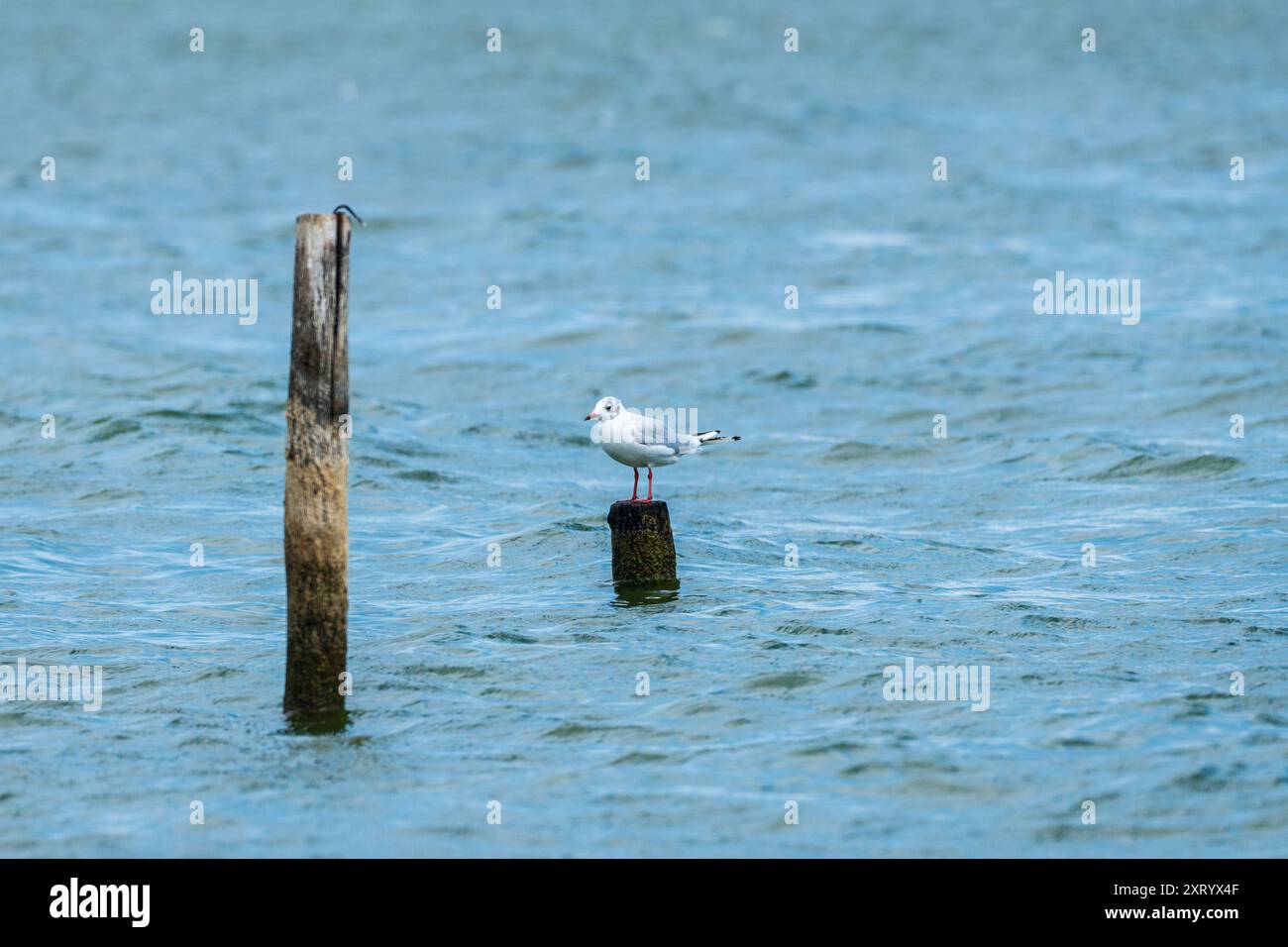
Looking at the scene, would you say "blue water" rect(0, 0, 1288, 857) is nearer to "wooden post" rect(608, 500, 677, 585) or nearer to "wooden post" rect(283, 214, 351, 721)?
"wooden post" rect(608, 500, 677, 585)

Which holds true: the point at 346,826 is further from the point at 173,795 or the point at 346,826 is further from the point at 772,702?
the point at 772,702

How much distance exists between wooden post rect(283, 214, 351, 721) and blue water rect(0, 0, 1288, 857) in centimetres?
53

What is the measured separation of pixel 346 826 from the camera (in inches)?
437

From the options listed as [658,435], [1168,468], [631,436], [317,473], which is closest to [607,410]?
[631,436]

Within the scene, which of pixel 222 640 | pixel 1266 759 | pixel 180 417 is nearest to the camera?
pixel 1266 759

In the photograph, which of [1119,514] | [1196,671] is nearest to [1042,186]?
[1119,514]

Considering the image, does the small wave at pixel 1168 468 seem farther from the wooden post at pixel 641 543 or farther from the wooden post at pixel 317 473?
the wooden post at pixel 317 473

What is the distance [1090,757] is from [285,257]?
27.2m

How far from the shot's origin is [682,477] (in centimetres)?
2150

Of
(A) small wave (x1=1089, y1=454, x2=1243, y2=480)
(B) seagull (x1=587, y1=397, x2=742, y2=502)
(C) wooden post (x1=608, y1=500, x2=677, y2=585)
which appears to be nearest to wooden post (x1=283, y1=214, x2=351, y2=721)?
(B) seagull (x1=587, y1=397, x2=742, y2=502)

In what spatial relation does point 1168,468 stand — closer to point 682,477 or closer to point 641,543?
point 682,477

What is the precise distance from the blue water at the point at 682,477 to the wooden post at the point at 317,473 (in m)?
0.53

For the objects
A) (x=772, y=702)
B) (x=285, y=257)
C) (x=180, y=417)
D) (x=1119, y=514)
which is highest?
(x=285, y=257)

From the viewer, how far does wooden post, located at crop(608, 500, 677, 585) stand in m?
15.2
